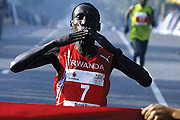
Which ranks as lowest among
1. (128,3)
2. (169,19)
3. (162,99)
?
(162,99)

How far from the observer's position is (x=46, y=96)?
412 inches

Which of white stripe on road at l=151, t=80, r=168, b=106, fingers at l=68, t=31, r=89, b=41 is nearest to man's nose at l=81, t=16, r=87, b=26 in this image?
fingers at l=68, t=31, r=89, b=41

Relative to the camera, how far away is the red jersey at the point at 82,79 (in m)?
4.29

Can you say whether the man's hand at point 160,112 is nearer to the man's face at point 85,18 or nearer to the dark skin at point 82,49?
the dark skin at point 82,49

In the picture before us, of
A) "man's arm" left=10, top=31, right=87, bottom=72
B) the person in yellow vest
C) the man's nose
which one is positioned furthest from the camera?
the person in yellow vest

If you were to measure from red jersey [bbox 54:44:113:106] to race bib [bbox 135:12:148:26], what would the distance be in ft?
32.0

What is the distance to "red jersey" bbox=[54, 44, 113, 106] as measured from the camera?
4293mm

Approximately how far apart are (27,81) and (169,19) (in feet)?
107

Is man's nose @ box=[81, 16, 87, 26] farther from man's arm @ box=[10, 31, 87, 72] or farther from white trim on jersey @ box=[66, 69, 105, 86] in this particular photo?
white trim on jersey @ box=[66, 69, 105, 86]

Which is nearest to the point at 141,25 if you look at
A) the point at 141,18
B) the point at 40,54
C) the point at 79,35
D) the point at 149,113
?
A: the point at 141,18

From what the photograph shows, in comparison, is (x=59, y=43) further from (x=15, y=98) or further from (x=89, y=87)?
(x=15, y=98)

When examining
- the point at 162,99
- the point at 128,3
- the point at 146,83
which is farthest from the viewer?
the point at 128,3

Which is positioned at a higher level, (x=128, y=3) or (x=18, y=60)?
(x=128, y=3)

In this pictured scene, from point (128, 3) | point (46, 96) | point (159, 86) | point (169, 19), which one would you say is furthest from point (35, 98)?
point (128, 3)
